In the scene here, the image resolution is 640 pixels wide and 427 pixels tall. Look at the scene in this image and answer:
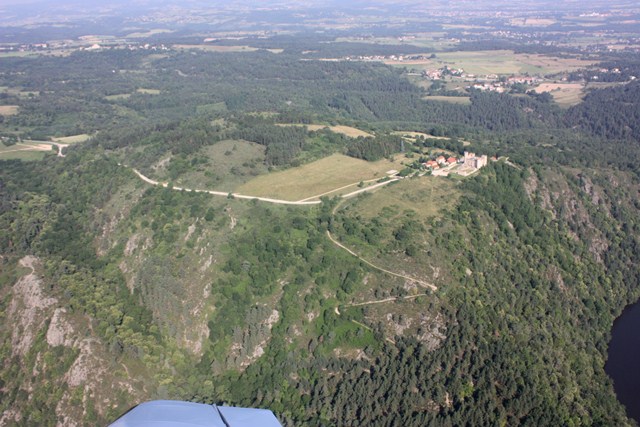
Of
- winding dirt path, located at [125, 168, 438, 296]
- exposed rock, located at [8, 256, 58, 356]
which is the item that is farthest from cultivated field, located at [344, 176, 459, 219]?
exposed rock, located at [8, 256, 58, 356]

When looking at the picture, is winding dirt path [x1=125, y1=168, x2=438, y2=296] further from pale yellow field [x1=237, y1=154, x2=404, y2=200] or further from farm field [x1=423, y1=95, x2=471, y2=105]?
farm field [x1=423, y1=95, x2=471, y2=105]

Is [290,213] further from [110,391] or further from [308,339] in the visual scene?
[110,391]

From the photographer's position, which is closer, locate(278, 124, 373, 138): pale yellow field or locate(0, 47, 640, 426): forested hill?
locate(0, 47, 640, 426): forested hill

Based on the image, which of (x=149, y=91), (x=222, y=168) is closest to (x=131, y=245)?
(x=222, y=168)

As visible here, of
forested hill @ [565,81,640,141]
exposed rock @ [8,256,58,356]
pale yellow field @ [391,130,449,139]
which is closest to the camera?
exposed rock @ [8,256,58,356]

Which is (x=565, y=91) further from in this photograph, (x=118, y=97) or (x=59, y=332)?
(x=59, y=332)

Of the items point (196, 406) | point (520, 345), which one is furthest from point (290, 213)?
point (196, 406)

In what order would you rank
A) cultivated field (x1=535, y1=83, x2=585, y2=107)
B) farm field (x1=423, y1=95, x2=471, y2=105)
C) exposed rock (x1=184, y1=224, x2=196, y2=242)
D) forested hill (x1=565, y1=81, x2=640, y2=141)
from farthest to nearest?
farm field (x1=423, y1=95, x2=471, y2=105) → cultivated field (x1=535, y1=83, x2=585, y2=107) → forested hill (x1=565, y1=81, x2=640, y2=141) → exposed rock (x1=184, y1=224, x2=196, y2=242)
